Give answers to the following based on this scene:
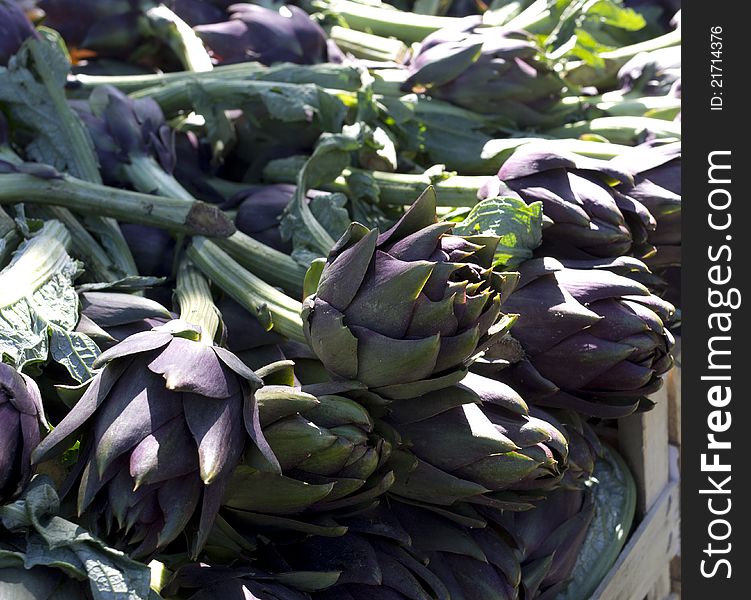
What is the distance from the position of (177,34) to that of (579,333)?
2.64ft

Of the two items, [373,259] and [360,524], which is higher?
[373,259]

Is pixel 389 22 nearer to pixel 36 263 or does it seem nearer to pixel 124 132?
pixel 124 132

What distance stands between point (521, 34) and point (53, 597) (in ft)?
3.30

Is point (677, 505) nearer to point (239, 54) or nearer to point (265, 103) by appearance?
point (265, 103)

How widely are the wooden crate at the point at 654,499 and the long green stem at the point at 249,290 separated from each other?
0.50 metres

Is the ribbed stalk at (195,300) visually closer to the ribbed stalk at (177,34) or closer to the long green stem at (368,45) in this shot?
the ribbed stalk at (177,34)

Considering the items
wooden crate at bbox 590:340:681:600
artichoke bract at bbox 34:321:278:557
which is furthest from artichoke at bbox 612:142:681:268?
artichoke bract at bbox 34:321:278:557

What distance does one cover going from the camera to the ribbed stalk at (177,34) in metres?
1.35

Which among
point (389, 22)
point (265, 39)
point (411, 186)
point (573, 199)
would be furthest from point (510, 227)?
point (389, 22)

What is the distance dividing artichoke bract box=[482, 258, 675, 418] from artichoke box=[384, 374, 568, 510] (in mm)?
93

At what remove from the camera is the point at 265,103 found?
46.6 inches

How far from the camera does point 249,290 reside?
3.10 ft

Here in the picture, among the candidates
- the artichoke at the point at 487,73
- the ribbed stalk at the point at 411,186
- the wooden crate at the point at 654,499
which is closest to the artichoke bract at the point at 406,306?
the ribbed stalk at the point at 411,186
